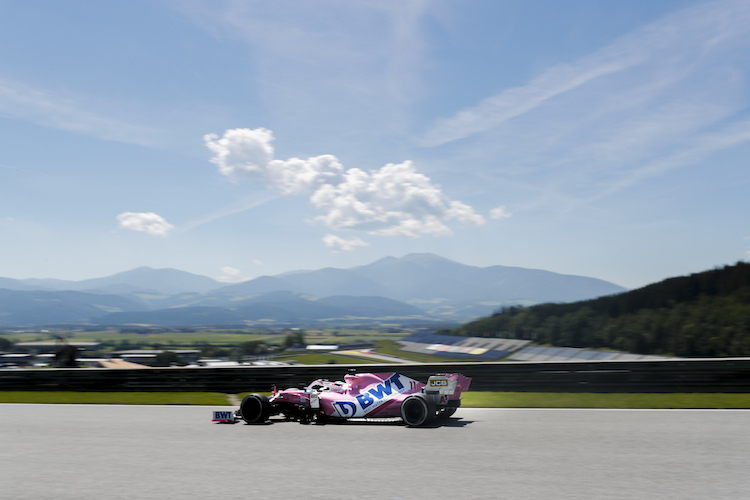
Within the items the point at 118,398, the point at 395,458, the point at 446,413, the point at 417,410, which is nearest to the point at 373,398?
the point at 417,410

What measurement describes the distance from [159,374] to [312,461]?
11.0 metres

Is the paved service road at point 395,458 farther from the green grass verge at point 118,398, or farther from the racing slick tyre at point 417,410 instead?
the green grass verge at point 118,398

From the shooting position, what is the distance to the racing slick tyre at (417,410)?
35.0 ft

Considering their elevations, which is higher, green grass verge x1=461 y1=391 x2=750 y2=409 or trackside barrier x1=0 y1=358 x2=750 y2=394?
trackside barrier x1=0 y1=358 x2=750 y2=394

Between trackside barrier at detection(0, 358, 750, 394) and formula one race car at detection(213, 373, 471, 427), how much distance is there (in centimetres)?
236

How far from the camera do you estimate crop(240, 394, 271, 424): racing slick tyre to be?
38.1 ft

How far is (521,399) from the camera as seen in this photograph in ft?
45.4

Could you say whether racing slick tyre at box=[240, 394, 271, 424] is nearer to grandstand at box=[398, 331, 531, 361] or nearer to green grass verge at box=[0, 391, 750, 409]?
green grass verge at box=[0, 391, 750, 409]

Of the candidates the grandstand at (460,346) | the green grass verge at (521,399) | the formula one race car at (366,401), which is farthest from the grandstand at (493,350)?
the formula one race car at (366,401)

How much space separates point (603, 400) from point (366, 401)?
5.78m

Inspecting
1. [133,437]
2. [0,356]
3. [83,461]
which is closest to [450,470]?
[83,461]

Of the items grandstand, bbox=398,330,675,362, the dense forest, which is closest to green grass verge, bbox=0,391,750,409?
grandstand, bbox=398,330,675,362

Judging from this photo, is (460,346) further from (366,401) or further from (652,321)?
(366,401)

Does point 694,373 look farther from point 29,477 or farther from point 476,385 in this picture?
point 29,477
